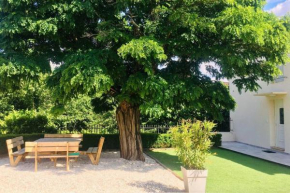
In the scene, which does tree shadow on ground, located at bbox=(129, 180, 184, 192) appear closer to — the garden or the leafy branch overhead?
the garden

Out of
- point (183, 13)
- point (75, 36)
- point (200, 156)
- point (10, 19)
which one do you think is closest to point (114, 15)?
point (75, 36)

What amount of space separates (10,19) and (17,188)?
4.84m

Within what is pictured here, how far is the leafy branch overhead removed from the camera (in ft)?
24.1

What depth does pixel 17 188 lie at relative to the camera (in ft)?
20.8

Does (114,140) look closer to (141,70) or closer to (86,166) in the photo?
(86,166)

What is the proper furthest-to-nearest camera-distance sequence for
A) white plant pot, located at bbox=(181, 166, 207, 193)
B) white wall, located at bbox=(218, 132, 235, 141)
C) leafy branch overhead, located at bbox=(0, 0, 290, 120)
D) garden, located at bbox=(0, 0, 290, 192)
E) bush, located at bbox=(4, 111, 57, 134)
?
white wall, located at bbox=(218, 132, 235, 141) → bush, located at bbox=(4, 111, 57, 134) → leafy branch overhead, located at bbox=(0, 0, 290, 120) → garden, located at bbox=(0, 0, 290, 192) → white plant pot, located at bbox=(181, 166, 207, 193)

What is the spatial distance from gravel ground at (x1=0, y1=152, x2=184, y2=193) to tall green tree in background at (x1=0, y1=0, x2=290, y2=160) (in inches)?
75.5

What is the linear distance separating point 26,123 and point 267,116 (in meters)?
12.6

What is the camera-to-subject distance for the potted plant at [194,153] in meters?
5.88

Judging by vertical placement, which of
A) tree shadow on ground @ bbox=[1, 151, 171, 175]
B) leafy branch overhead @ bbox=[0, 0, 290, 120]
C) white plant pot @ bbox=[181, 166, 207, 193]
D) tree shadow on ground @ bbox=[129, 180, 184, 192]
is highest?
leafy branch overhead @ bbox=[0, 0, 290, 120]

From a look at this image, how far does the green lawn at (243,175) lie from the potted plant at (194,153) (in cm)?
45

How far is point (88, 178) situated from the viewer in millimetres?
7383

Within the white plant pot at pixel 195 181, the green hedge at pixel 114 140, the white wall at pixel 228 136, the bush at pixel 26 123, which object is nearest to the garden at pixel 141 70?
the white plant pot at pixel 195 181

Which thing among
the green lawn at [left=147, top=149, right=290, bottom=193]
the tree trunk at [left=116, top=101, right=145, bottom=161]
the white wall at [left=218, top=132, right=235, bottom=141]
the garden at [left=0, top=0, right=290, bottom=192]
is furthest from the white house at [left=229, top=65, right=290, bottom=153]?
the tree trunk at [left=116, top=101, right=145, bottom=161]
